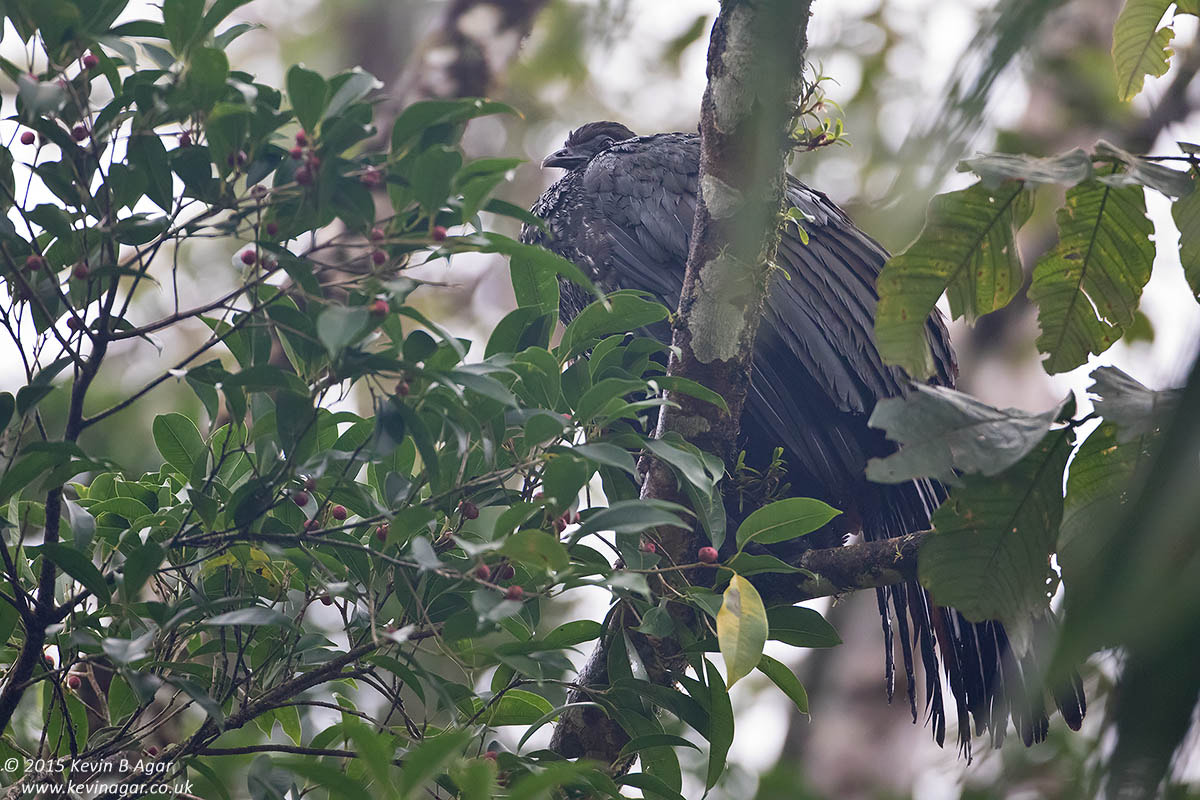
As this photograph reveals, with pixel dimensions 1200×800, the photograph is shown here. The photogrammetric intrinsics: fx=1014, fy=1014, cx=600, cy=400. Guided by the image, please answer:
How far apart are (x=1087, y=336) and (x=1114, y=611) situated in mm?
1397

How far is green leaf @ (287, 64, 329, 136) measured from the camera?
4.61 feet

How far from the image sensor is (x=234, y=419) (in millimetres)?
1629

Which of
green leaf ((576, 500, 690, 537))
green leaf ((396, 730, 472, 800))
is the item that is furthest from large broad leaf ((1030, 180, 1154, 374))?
green leaf ((396, 730, 472, 800))

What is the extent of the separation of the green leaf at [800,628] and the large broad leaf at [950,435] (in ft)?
2.00

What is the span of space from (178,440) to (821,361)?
1746 millimetres

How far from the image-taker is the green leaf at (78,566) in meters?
1.46

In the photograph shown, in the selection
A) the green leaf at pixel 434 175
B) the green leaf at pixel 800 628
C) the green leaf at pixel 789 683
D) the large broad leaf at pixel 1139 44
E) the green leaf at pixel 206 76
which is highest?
the large broad leaf at pixel 1139 44

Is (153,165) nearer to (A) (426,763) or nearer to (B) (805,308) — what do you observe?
(A) (426,763)

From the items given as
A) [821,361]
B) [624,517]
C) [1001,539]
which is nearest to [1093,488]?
[1001,539]

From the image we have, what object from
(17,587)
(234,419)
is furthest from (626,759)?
(17,587)

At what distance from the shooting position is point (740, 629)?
1515 mm

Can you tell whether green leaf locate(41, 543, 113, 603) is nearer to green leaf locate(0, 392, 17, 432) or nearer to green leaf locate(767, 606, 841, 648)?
green leaf locate(0, 392, 17, 432)

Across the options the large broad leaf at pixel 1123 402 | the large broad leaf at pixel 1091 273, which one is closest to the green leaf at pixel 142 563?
the large broad leaf at pixel 1123 402

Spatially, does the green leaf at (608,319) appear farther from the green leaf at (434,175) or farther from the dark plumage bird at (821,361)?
the dark plumage bird at (821,361)
